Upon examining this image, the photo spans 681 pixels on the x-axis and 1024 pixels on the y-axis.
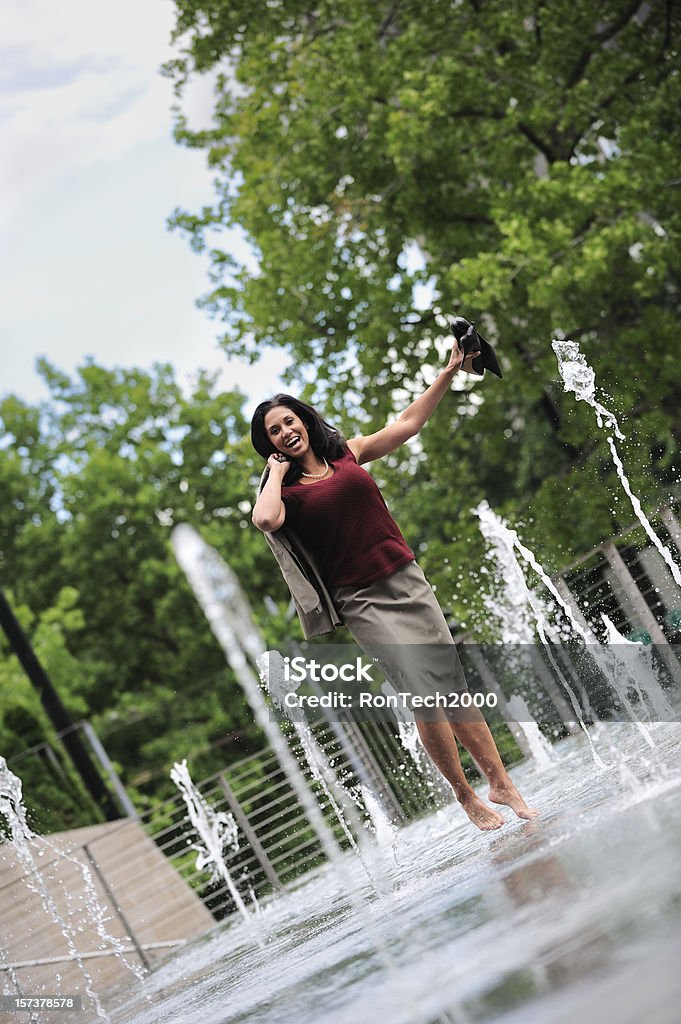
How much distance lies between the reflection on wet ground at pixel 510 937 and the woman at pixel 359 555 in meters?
0.36

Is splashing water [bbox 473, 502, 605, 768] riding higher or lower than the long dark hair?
lower

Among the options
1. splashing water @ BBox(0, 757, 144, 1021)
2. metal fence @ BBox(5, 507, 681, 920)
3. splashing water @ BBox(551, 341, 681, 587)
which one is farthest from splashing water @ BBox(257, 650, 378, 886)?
splashing water @ BBox(551, 341, 681, 587)

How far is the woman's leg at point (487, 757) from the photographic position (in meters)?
4.62

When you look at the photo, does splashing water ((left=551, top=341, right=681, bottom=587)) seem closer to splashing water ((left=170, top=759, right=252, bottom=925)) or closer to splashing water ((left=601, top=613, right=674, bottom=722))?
splashing water ((left=601, top=613, right=674, bottom=722))

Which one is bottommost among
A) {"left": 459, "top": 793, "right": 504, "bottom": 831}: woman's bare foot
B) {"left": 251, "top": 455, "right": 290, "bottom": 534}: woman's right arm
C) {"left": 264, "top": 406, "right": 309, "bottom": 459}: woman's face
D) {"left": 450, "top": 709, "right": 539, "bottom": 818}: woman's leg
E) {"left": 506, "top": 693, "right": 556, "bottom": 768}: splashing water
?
{"left": 506, "top": 693, "right": 556, "bottom": 768}: splashing water

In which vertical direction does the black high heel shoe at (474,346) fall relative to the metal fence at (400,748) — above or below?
above

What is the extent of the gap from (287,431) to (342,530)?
16.2 inches

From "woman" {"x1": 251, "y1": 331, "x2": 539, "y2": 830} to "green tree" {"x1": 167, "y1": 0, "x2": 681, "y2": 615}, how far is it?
9548mm

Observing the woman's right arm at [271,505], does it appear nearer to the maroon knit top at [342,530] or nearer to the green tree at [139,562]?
A: the maroon knit top at [342,530]

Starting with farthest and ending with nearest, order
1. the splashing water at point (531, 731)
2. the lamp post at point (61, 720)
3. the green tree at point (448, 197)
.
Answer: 1. the green tree at point (448, 197)
2. the lamp post at point (61, 720)
3. the splashing water at point (531, 731)

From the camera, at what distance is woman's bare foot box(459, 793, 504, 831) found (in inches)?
189

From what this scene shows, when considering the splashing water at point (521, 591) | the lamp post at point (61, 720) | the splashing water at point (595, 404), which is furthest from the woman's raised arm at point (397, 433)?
the lamp post at point (61, 720)

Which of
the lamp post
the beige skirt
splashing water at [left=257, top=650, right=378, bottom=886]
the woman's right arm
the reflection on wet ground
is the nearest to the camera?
the reflection on wet ground

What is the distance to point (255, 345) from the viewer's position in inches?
693
